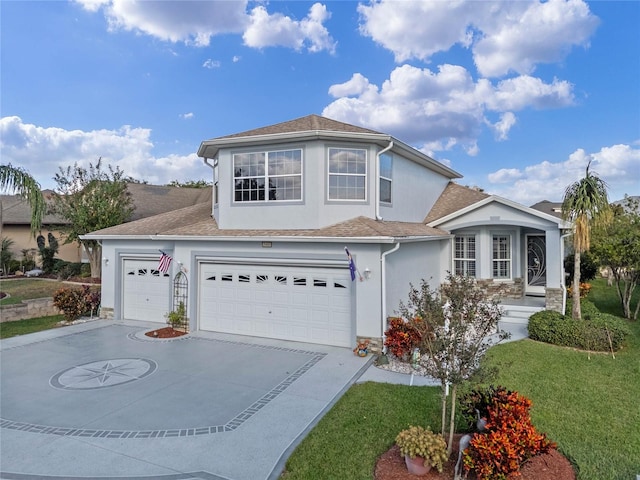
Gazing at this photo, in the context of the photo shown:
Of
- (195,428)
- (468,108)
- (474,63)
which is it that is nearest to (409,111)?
(468,108)

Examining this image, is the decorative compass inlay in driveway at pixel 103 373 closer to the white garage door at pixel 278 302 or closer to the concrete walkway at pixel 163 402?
the concrete walkway at pixel 163 402

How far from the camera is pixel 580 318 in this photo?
11648 millimetres

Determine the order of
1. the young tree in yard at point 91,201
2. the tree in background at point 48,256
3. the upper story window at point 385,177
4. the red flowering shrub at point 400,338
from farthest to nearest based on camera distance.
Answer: the tree in background at point 48,256 < the young tree in yard at point 91,201 < the upper story window at point 385,177 < the red flowering shrub at point 400,338

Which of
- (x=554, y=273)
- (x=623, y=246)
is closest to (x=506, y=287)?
(x=554, y=273)

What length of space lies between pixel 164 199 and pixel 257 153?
18005 millimetres

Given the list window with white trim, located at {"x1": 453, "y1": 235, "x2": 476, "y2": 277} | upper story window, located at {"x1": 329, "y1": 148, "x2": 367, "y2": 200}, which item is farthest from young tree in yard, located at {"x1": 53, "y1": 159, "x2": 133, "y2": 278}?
window with white trim, located at {"x1": 453, "y1": 235, "x2": 476, "y2": 277}

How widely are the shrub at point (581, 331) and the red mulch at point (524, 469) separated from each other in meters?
6.73

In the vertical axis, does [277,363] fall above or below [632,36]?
below

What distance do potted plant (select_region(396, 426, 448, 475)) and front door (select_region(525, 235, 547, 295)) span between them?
14.4 metres

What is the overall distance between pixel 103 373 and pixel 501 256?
14.9 metres

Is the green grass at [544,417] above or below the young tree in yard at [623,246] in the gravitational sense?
below

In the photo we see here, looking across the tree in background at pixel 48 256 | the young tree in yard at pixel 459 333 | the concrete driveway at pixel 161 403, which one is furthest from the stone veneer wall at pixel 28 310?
the young tree in yard at pixel 459 333

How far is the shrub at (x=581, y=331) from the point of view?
10.3 meters

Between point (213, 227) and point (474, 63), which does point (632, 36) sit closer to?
point (474, 63)
